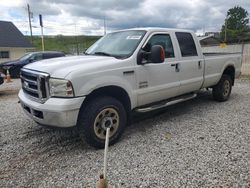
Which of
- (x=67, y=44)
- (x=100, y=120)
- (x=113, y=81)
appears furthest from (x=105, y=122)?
(x=67, y=44)

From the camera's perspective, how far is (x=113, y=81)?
3.86 m

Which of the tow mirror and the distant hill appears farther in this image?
the distant hill

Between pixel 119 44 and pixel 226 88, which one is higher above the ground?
pixel 119 44

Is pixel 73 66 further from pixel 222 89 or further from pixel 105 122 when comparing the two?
pixel 222 89

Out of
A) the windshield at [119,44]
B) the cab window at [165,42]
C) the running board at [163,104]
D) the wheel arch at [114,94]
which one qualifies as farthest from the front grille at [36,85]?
the cab window at [165,42]

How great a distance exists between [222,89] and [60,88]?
16.2ft

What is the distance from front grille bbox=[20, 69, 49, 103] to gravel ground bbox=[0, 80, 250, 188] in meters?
0.62

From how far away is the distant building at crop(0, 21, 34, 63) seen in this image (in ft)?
90.1

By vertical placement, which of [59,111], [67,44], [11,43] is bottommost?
[59,111]

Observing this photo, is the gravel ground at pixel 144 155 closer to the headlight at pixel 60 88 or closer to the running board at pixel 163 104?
the running board at pixel 163 104

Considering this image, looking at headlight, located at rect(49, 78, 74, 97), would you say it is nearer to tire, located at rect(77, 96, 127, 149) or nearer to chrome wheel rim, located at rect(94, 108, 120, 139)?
tire, located at rect(77, 96, 127, 149)

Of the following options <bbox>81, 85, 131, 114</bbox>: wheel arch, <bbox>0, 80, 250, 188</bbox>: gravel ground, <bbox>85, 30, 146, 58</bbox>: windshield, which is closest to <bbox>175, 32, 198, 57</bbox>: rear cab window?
<bbox>85, 30, 146, 58</bbox>: windshield

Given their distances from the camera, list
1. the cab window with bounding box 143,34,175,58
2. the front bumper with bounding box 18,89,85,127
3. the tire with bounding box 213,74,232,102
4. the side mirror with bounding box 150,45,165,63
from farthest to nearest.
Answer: the tire with bounding box 213,74,232,102
the cab window with bounding box 143,34,175,58
the side mirror with bounding box 150,45,165,63
the front bumper with bounding box 18,89,85,127

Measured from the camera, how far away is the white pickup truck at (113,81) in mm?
3471
